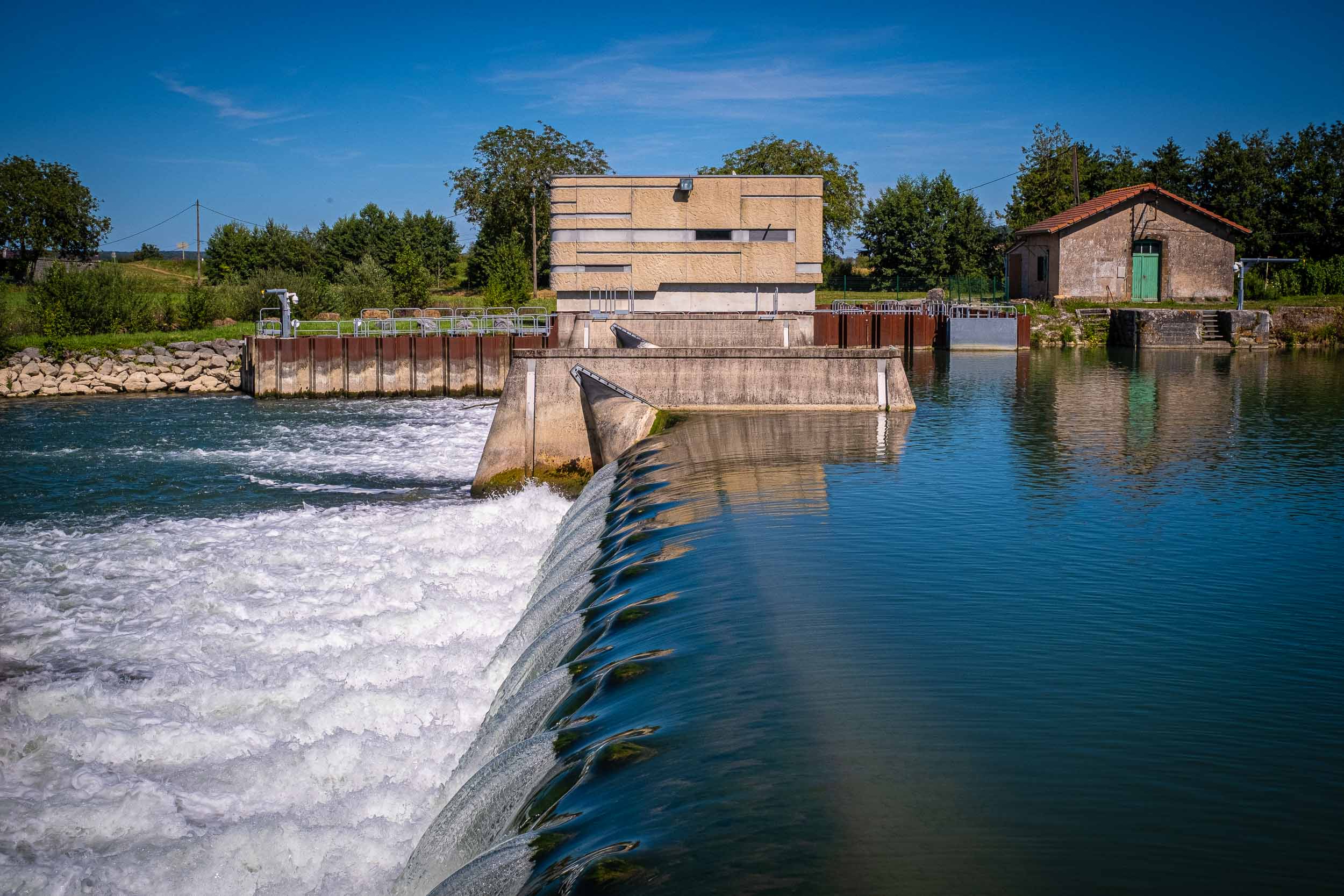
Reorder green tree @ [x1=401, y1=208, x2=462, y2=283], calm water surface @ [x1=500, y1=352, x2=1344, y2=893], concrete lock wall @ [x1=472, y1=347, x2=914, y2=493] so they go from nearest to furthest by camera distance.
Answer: calm water surface @ [x1=500, y1=352, x2=1344, y2=893]
concrete lock wall @ [x1=472, y1=347, x2=914, y2=493]
green tree @ [x1=401, y1=208, x2=462, y2=283]

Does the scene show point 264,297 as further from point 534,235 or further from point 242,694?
point 242,694

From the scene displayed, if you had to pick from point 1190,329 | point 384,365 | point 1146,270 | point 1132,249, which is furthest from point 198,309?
point 1146,270

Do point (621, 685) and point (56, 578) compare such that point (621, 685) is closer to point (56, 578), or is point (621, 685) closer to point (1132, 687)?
point (1132, 687)

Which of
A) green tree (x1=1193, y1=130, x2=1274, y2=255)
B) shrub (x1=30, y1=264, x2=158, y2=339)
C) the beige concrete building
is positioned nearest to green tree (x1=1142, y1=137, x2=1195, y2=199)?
green tree (x1=1193, y1=130, x2=1274, y2=255)

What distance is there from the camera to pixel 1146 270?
159 ft

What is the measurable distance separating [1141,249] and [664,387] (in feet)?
125

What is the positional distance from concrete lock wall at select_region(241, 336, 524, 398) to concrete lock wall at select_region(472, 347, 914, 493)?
18.5 metres

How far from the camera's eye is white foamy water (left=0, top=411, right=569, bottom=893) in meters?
6.51

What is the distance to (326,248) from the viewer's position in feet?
258

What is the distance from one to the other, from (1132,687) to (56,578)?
11.6 metres

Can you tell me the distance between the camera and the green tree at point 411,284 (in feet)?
190

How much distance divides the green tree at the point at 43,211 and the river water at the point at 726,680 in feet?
219

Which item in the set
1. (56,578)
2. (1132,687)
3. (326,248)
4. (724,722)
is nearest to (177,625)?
(56,578)

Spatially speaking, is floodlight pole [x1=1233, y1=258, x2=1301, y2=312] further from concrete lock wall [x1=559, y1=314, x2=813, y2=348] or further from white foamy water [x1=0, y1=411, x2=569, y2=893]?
white foamy water [x1=0, y1=411, x2=569, y2=893]
